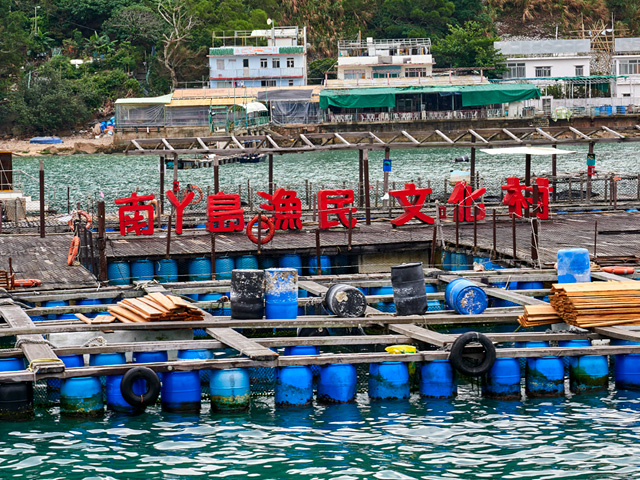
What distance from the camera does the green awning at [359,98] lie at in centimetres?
11256

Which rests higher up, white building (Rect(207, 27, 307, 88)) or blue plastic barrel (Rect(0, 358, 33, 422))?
white building (Rect(207, 27, 307, 88))

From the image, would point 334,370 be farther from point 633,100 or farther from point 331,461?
point 633,100

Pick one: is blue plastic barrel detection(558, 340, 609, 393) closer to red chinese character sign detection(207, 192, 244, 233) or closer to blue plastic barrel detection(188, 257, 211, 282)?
blue plastic barrel detection(188, 257, 211, 282)

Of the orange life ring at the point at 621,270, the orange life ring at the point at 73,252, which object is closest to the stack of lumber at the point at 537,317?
the orange life ring at the point at 621,270

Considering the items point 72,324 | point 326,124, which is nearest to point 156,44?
point 326,124

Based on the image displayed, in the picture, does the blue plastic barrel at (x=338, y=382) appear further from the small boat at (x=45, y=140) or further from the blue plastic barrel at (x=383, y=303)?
the small boat at (x=45, y=140)

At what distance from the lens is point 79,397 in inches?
647

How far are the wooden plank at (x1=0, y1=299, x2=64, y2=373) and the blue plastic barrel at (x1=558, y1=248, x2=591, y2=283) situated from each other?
11.0 metres

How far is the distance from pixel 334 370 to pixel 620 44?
125 m

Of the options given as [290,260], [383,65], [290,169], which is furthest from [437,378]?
[383,65]

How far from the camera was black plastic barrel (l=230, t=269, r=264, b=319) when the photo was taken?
64.8 feet

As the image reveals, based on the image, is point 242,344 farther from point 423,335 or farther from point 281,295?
point 423,335

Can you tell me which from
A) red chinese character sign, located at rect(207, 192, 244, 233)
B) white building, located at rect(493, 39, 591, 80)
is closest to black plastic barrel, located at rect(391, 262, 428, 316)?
red chinese character sign, located at rect(207, 192, 244, 233)

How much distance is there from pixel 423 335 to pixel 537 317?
2.52 metres
